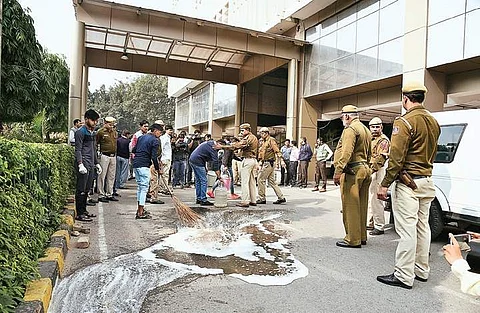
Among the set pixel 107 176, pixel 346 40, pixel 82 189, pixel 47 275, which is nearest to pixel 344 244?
pixel 47 275

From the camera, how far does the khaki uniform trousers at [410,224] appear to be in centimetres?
410

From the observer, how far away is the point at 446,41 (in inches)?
416

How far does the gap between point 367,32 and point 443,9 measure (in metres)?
3.18

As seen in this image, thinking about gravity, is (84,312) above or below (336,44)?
below

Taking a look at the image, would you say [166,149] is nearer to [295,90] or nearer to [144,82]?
[295,90]

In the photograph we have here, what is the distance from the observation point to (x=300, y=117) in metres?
17.4

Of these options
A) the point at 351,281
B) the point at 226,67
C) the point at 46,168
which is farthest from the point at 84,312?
the point at 226,67

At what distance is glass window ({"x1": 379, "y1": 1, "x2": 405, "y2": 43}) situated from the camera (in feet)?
39.9

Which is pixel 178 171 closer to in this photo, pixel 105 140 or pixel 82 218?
pixel 105 140

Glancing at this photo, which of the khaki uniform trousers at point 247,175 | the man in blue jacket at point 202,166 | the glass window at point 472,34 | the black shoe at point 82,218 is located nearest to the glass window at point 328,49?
the glass window at point 472,34

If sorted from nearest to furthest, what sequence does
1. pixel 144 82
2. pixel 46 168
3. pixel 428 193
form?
pixel 428 193
pixel 46 168
pixel 144 82

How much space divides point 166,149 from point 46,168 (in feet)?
19.5

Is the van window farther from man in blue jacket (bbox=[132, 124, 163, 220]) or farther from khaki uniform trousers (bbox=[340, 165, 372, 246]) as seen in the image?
man in blue jacket (bbox=[132, 124, 163, 220])

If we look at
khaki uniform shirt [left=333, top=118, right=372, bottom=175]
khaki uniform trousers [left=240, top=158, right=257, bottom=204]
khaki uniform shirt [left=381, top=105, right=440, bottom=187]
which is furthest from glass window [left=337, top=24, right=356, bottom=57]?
khaki uniform shirt [left=381, top=105, right=440, bottom=187]
